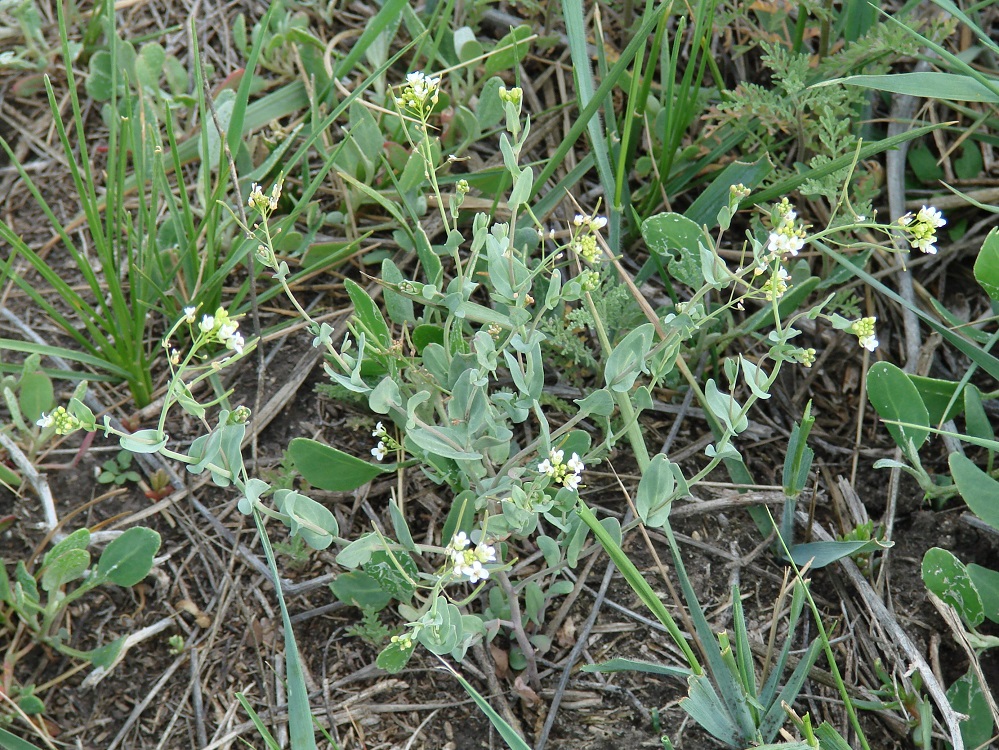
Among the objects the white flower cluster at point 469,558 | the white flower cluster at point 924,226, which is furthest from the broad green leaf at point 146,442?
the white flower cluster at point 924,226

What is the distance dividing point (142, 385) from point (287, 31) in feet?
3.01

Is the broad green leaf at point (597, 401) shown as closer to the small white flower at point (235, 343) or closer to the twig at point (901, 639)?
the small white flower at point (235, 343)

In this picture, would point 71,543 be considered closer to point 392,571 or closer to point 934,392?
point 392,571

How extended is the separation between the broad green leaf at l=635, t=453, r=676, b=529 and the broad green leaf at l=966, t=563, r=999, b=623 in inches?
25.5

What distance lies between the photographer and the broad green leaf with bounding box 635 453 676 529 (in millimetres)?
1242

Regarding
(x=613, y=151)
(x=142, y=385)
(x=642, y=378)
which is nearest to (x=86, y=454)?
(x=142, y=385)

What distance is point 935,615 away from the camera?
1.60m

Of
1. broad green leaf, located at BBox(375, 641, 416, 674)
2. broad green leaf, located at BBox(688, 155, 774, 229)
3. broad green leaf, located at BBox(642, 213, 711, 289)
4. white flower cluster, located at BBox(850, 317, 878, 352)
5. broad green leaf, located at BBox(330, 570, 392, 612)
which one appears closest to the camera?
white flower cluster, located at BBox(850, 317, 878, 352)

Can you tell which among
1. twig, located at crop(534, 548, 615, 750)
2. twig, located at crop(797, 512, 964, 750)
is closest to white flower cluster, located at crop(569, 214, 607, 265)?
twig, located at crop(534, 548, 615, 750)

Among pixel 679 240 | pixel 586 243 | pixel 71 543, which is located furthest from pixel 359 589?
pixel 679 240

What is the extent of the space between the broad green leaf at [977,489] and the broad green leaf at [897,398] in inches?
3.3

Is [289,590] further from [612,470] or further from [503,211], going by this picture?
[503,211]

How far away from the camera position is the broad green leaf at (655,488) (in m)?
1.24

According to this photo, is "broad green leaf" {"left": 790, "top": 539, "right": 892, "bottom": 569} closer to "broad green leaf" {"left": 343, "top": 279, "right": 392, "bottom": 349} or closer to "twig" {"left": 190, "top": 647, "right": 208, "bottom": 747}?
"broad green leaf" {"left": 343, "top": 279, "right": 392, "bottom": 349}
